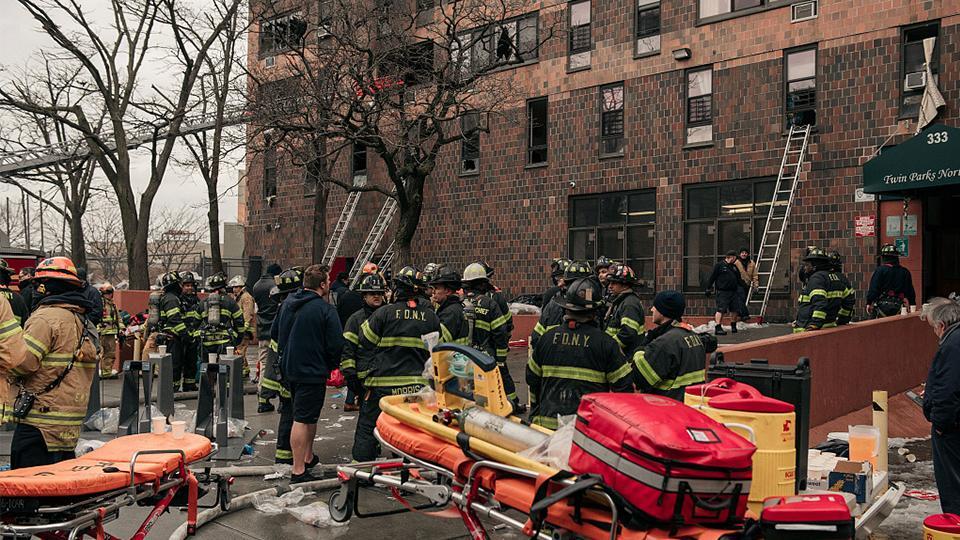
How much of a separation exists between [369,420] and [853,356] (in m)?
7.55

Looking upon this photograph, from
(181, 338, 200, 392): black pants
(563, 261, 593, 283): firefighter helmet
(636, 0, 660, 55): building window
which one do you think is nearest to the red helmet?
(563, 261, 593, 283): firefighter helmet

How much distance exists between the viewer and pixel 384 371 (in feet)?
25.5

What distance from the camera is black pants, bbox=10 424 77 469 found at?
17.9ft

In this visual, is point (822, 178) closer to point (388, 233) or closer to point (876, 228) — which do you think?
point (876, 228)

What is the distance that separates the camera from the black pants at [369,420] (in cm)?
774

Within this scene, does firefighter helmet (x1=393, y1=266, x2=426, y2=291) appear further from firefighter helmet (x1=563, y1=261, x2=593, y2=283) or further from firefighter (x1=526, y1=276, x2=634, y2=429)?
firefighter helmet (x1=563, y1=261, x2=593, y2=283)

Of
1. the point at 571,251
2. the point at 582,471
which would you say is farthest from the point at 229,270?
the point at 582,471

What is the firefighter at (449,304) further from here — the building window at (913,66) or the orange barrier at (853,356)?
the building window at (913,66)

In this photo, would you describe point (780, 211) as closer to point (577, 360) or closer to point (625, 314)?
point (625, 314)

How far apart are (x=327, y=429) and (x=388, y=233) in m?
17.8

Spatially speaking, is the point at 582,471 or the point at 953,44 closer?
the point at 582,471

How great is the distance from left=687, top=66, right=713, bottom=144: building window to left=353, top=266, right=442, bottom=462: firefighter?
14.8 meters

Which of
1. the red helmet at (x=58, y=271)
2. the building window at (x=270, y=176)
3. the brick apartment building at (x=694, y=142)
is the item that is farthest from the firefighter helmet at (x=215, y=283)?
the building window at (x=270, y=176)

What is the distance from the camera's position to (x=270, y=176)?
107 feet
